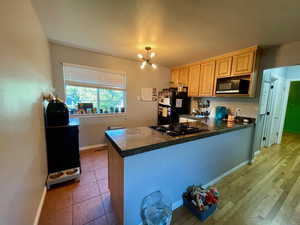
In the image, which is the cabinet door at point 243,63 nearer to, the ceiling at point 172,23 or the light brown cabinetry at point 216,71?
the light brown cabinetry at point 216,71

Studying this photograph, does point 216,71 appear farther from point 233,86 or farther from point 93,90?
point 93,90

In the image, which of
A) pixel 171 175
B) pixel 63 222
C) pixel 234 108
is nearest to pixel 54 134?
pixel 63 222

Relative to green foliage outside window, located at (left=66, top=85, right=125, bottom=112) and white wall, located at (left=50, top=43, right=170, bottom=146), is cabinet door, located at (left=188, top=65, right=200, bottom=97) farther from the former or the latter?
green foliage outside window, located at (left=66, top=85, right=125, bottom=112)

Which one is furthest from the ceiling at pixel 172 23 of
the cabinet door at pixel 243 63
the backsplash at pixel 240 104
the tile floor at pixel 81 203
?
the tile floor at pixel 81 203

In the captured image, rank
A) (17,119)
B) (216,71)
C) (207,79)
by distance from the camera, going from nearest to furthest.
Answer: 1. (17,119)
2. (216,71)
3. (207,79)

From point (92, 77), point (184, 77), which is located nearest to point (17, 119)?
point (92, 77)

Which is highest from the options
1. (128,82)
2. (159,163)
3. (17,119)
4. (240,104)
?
(128,82)

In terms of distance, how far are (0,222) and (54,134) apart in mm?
1400

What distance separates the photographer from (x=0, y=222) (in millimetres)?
771

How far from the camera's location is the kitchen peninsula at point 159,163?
3.94 feet

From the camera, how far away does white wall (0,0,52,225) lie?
0.88 metres

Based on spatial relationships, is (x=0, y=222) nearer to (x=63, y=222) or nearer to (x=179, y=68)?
(x=63, y=222)

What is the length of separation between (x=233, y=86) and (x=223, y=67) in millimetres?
560

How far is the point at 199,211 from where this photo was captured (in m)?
1.46
